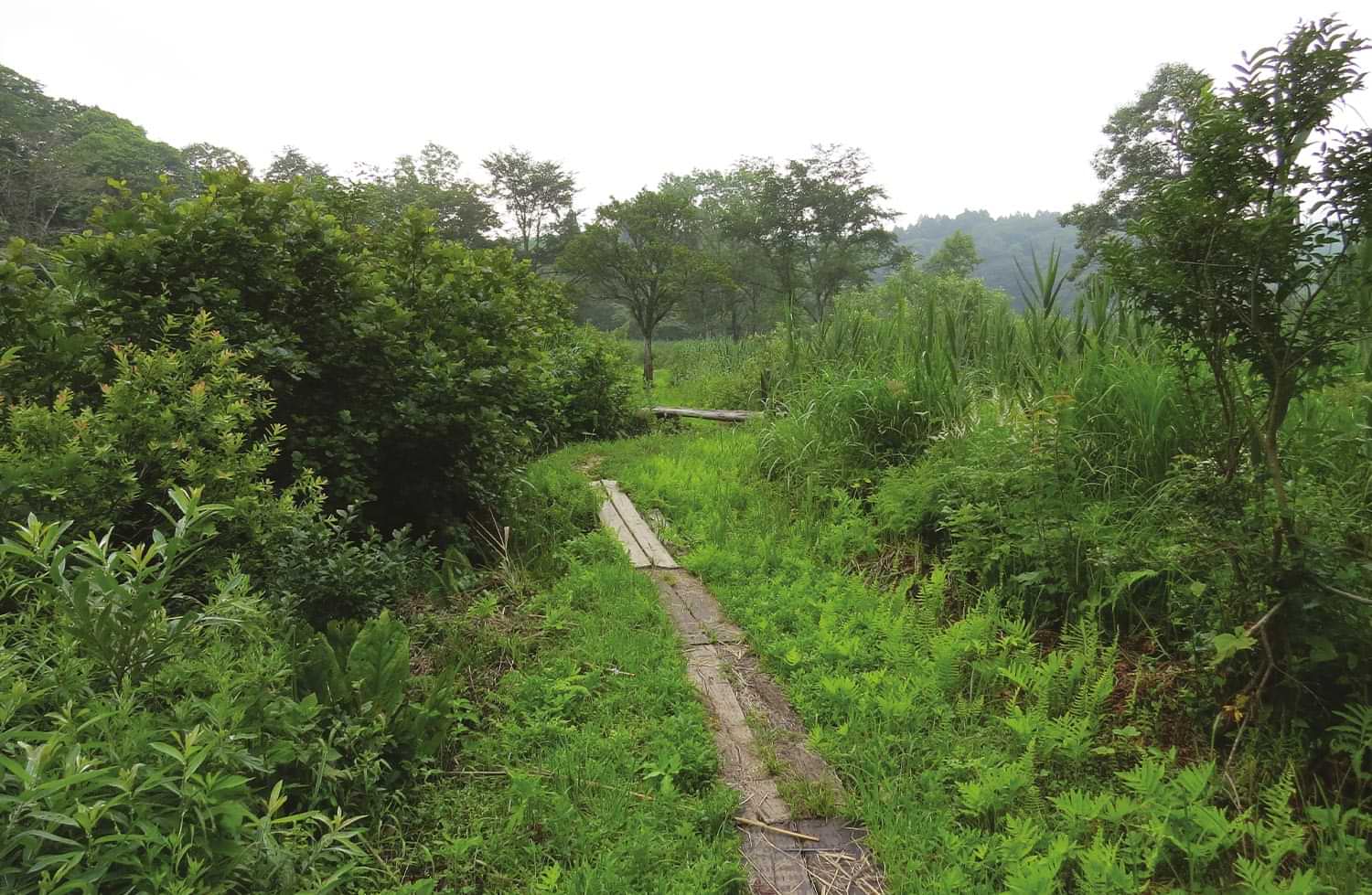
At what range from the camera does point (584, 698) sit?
276 cm

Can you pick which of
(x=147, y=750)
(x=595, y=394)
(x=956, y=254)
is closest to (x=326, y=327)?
(x=147, y=750)

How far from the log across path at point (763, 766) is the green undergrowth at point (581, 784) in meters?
0.10

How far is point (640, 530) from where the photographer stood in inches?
198

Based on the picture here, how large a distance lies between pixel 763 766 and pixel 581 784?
67 centimetres

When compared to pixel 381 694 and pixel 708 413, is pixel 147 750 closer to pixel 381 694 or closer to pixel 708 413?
pixel 381 694

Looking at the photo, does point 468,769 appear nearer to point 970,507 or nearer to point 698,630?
point 698,630

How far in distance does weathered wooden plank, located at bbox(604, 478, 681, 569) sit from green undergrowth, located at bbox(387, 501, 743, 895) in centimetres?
98

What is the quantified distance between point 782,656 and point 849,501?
179 cm

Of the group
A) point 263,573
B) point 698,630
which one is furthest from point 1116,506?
point 263,573

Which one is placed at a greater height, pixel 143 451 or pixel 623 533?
pixel 143 451

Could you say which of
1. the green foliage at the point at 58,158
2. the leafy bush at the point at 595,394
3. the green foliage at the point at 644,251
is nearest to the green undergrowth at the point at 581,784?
the leafy bush at the point at 595,394

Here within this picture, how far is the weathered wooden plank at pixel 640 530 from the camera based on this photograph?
4.47m

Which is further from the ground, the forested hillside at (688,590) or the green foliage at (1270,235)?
the green foliage at (1270,235)

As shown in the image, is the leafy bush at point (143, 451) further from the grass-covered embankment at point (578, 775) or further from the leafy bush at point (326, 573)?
the grass-covered embankment at point (578, 775)
